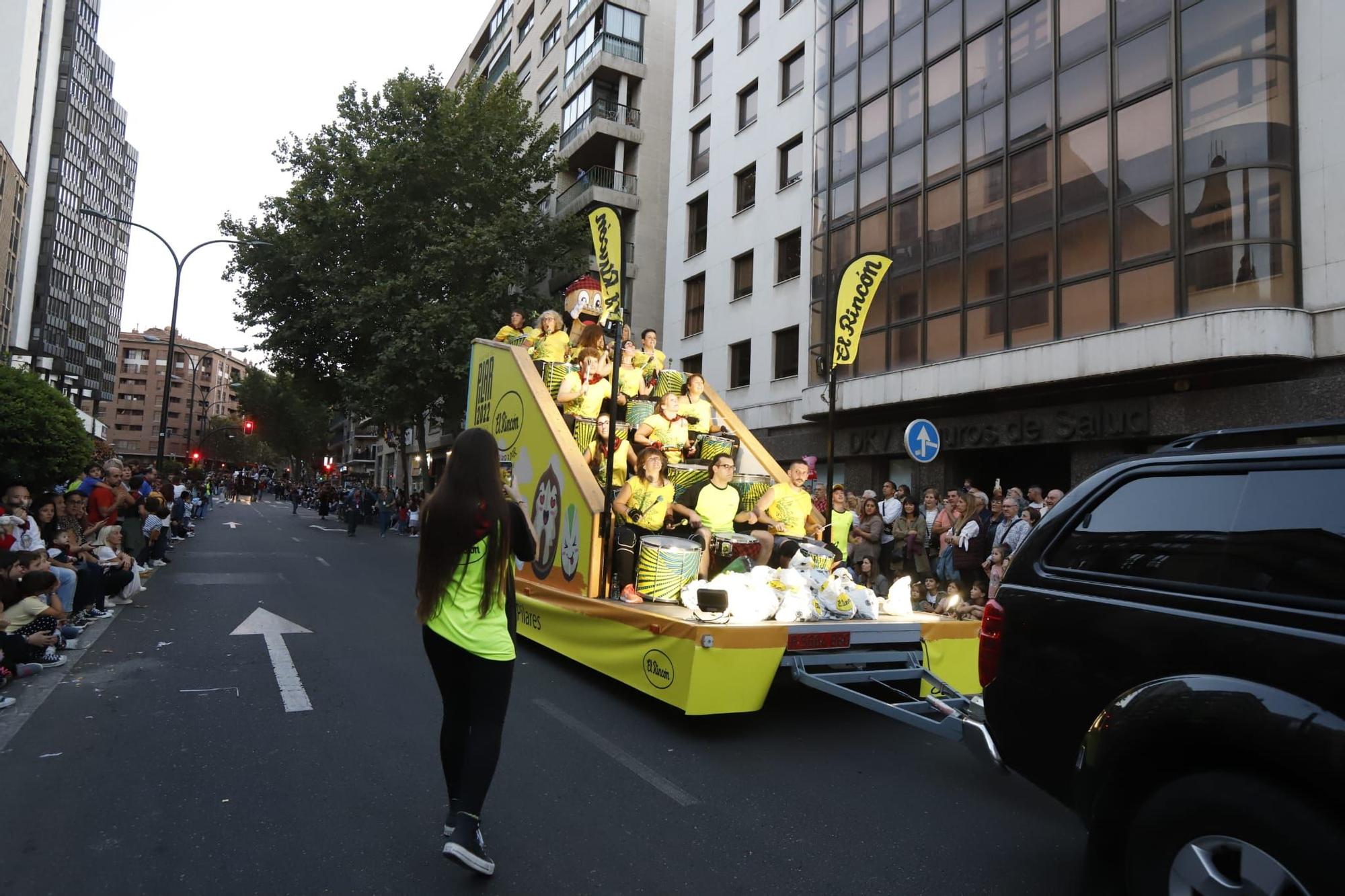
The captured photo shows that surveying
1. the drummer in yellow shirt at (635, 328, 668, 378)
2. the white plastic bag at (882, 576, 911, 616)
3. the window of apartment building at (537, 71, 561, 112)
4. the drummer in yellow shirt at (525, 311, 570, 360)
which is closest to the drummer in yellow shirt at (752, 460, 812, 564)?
→ the white plastic bag at (882, 576, 911, 616)

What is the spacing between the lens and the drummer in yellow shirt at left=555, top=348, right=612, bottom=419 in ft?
26.4

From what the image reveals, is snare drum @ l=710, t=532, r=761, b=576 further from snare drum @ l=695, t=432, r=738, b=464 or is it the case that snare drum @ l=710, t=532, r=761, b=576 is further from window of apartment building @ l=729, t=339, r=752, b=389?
window of apartment building @ l=729, t=339, r=752, b=389

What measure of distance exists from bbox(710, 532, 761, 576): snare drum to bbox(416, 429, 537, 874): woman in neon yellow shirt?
3.54 m

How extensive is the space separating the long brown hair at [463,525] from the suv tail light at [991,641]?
6.45ft

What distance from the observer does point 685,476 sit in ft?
25.5

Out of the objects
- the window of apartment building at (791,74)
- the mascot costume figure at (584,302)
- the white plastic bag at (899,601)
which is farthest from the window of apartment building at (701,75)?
the white plastic bag at (899,601)

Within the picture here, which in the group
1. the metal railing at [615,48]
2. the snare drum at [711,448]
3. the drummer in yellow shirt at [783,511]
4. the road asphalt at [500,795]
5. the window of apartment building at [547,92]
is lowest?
the road asphalt at [500,795]

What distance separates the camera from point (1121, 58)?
13.9 metres

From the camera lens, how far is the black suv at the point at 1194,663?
2160mm

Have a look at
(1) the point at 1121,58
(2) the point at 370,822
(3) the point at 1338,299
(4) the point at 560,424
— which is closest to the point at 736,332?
(1) the point at 1121,58

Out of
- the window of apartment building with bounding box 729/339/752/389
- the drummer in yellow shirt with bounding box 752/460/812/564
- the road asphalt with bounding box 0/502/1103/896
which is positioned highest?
the window of apartment building with bounding box 729/339/752/389

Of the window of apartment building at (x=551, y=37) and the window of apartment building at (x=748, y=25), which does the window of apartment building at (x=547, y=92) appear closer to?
the window of apartment building at (x=551, y=37)

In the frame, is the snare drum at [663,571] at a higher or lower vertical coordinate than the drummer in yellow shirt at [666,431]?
lower

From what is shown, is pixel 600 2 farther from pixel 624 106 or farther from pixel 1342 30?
pixel 1342 30
